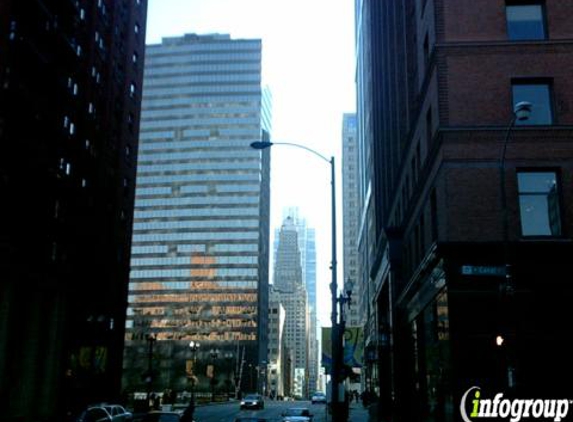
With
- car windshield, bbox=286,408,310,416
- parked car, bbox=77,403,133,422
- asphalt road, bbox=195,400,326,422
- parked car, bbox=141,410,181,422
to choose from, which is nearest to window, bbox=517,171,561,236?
parked car, bbox=141,410,181,422

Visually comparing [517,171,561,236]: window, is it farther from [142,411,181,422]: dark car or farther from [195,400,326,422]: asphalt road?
[195,400,326,422]: asphalt road

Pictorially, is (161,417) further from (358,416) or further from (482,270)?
(358,416)

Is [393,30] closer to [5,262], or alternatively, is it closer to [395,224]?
[395,224]

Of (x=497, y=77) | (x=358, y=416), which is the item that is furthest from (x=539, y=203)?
(x=358, y=416)

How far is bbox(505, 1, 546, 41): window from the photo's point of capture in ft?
90.4

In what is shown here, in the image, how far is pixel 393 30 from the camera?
4981 centimetres

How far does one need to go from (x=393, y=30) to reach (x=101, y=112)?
3125 centimetres

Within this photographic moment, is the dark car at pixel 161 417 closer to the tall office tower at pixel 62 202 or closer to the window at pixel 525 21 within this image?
the window at pixel 525 21

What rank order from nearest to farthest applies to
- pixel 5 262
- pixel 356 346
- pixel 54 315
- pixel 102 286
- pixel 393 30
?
pixel 356 346
pixel 5 262
pixel 393 30
pixel 54 315
pixel 102 286

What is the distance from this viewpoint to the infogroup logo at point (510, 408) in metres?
19.8

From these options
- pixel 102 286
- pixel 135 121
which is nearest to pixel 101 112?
pixel 135 121

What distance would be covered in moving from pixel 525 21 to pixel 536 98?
3443 millimetres

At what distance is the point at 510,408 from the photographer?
A: 19.8 m

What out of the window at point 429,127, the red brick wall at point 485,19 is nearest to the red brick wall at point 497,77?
the red brick wall at point 485,19
